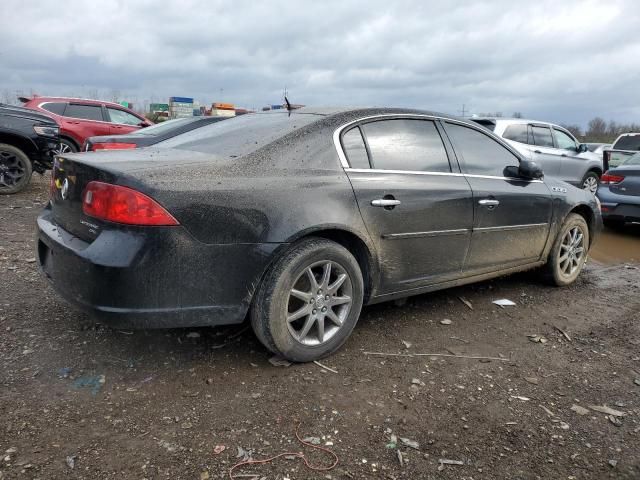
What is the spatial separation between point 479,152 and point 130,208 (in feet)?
9.11

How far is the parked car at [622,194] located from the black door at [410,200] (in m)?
5.18

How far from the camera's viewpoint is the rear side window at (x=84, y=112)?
463 inches

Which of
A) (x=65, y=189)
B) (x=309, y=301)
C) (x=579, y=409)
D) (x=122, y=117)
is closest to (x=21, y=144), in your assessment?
(x=122, y=117)

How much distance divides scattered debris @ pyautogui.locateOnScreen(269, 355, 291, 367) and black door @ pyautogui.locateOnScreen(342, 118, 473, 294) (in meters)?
0.80

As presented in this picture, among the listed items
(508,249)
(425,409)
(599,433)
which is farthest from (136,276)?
(508,249)

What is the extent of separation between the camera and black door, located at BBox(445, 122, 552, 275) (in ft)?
13.2

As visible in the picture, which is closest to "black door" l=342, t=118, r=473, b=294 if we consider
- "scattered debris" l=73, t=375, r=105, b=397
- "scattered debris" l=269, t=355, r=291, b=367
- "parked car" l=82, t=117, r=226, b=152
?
"scattered debris" l=269, t=355, r=291, b=367

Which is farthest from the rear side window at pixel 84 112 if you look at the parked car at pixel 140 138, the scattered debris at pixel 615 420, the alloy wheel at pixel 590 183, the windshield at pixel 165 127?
the scattered debris at pixel 615 420

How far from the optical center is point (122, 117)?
41.3 ft

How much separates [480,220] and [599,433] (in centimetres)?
175

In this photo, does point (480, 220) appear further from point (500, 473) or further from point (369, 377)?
point (500, 473)

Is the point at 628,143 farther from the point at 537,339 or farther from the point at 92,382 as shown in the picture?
the point at 92,382

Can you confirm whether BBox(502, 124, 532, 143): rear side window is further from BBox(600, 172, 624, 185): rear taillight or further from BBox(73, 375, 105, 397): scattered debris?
BBox(73, 375, 105, 397): scattered debris

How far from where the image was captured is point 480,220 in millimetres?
3973
